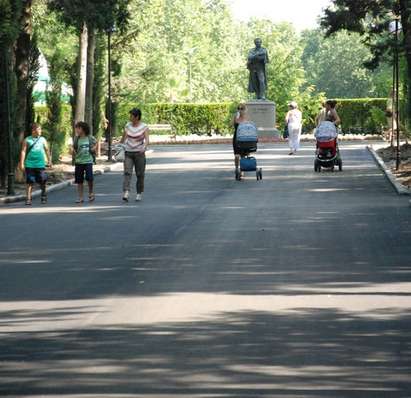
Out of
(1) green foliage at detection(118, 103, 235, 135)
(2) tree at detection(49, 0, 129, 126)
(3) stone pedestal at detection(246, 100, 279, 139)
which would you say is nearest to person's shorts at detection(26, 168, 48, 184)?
(2) tree at detection(49, 0, 129, 126)

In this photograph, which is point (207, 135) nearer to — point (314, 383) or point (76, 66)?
point (76, 66)

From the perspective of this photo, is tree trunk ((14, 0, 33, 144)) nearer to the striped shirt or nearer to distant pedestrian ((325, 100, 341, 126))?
the striped shirt

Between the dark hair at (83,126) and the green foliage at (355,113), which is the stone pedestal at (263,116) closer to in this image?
the green foliage at (355,113)

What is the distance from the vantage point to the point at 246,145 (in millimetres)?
33375

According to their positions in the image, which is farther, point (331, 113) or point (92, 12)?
point (331, 113)

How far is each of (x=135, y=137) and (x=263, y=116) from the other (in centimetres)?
3735

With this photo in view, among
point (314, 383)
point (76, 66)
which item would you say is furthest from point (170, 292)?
point (76, 66)

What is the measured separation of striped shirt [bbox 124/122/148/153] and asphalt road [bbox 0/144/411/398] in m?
1.97

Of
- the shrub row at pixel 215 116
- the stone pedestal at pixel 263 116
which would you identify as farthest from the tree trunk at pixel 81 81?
the shrub row at pixel 215 116

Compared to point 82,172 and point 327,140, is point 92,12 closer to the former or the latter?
point 327,140

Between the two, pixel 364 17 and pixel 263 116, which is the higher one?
pixel 364 17

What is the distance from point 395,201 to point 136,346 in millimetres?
Answer: 16428

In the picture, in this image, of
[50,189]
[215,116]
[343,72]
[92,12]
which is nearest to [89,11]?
[92,12]

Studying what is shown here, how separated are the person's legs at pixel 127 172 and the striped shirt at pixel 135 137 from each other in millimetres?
171
